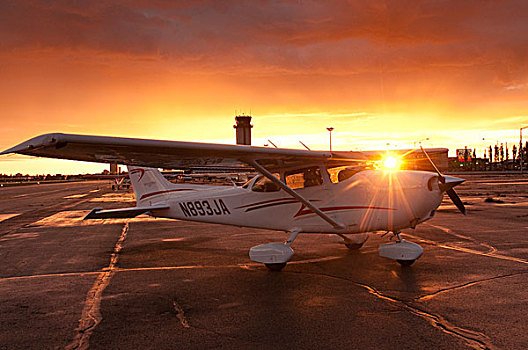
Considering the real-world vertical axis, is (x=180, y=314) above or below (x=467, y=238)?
above

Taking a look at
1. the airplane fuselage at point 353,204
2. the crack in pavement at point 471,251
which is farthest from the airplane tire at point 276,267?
the crack in pavement at point 471,251

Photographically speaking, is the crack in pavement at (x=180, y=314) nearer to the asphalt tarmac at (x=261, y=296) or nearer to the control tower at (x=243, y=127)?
the asphalt tarmac at (x=261, y=296)

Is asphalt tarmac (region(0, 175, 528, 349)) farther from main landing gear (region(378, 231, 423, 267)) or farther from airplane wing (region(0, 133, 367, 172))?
airplane wing (region(0, 133, 367, 172))

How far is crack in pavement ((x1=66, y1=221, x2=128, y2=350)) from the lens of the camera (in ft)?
13.9

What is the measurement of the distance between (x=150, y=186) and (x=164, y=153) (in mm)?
4456

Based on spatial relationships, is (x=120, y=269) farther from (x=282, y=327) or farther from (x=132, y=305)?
(x=282, y=327)

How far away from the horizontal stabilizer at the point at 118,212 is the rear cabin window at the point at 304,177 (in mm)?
3766

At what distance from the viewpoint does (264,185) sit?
855 centimetres

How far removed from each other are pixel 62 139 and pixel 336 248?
6.46 m

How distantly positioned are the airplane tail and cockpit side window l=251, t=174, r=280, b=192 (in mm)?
2843

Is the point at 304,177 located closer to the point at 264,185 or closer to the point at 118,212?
the point at 264,185

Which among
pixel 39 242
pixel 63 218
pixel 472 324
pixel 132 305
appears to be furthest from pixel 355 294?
pixel 63 218

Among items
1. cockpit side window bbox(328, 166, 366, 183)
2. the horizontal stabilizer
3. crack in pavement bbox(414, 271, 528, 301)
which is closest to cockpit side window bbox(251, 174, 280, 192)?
cockpit side window bbox(328, 166, 366, 183)

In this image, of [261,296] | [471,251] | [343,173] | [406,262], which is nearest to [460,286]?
[406,262]
